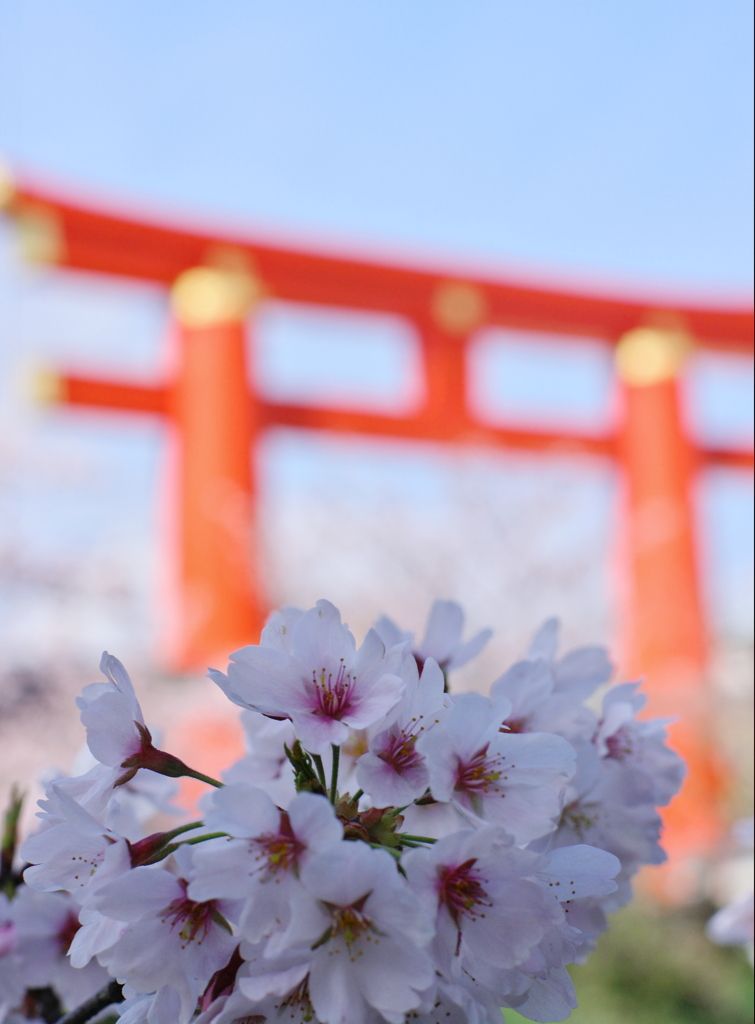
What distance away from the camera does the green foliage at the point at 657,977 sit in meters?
2.76

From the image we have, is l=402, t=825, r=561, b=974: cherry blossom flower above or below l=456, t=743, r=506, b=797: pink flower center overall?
below

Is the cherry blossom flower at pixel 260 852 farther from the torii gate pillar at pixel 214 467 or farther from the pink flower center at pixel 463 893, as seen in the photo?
the torii gate pillar at pixel 214 467

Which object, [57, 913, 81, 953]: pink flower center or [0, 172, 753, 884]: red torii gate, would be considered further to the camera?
[0, 172, 753, 884]: red torii gate

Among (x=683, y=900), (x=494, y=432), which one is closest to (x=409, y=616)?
(x=494, y=432)

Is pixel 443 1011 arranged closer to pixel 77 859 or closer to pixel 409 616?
pixel 77 859

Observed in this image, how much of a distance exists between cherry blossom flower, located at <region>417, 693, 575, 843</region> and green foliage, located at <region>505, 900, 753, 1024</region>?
2729 mm

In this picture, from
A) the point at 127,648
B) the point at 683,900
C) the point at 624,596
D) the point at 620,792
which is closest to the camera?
the point at 620,792

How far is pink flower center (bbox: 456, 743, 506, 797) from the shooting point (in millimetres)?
337

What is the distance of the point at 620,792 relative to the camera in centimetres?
42

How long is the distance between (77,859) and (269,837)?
3.9 inches

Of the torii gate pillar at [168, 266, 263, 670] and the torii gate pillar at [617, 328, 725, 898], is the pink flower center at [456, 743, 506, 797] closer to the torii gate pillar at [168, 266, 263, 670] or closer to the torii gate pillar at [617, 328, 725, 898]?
the torii gate pillar at [168, 266, 263, 670]

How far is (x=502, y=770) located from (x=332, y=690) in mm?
76

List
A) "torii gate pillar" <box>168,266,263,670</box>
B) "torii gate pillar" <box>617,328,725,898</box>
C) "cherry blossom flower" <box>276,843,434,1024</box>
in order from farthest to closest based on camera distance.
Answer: "torii gate pillar" <box>617,328,725,898</box>
"torii gate pillar" <box>168,266,263,670</box>
"cherry blossom flower" <box>276,843,434,1024</box>

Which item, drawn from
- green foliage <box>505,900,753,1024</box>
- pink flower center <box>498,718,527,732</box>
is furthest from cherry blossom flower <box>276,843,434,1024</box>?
green foliage <box>505,900,753,1024</box>
